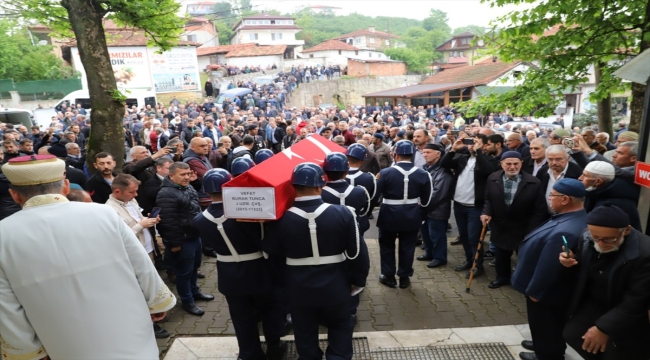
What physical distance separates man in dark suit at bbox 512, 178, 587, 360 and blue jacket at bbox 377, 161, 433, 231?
168 centimetres

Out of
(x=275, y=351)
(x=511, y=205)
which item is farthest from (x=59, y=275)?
(x=511, y=205)

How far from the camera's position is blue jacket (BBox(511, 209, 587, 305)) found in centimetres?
313

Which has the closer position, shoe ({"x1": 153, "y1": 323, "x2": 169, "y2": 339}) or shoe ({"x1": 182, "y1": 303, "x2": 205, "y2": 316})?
shoe ({"x1": 153, "y1": 323, "x2": 169, "y2": 339})

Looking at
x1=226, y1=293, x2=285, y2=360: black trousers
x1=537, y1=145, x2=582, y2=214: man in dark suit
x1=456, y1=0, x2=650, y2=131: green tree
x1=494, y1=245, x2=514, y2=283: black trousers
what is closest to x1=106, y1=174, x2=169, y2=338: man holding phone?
x1=226, y1=293, x2=285, y2=360: black trousers

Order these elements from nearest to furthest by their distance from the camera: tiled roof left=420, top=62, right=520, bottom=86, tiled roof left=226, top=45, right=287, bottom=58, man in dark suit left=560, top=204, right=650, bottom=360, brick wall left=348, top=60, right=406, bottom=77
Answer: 1. man in dark suit left=560, top=204, right=650, bottom=360
2. tiled roof left=420, top=62, right=520, bottom=86
3. brick wall left=348, top=60, right=406, bottom=77
4. tiled roof left=226, top=45, right=287, bottom=58

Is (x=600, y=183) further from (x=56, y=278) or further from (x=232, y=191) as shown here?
(x=56, y=278)

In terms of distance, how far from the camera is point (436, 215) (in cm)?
568

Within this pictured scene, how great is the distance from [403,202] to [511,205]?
131 cm

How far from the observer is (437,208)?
5668 millimetres

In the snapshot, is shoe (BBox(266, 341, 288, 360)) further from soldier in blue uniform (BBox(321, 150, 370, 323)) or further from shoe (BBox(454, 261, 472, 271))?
shoe (BBox(454, 261, 472, 271))

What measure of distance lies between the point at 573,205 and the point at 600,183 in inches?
41.1

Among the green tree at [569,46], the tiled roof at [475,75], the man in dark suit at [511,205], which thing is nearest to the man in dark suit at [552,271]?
the man in dark suit at [511,205]

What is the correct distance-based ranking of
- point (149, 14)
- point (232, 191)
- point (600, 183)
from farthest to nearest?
point (149, 14), point (600, 183), point (232, 191)

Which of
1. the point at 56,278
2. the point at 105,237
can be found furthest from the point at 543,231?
the point at 56,278
